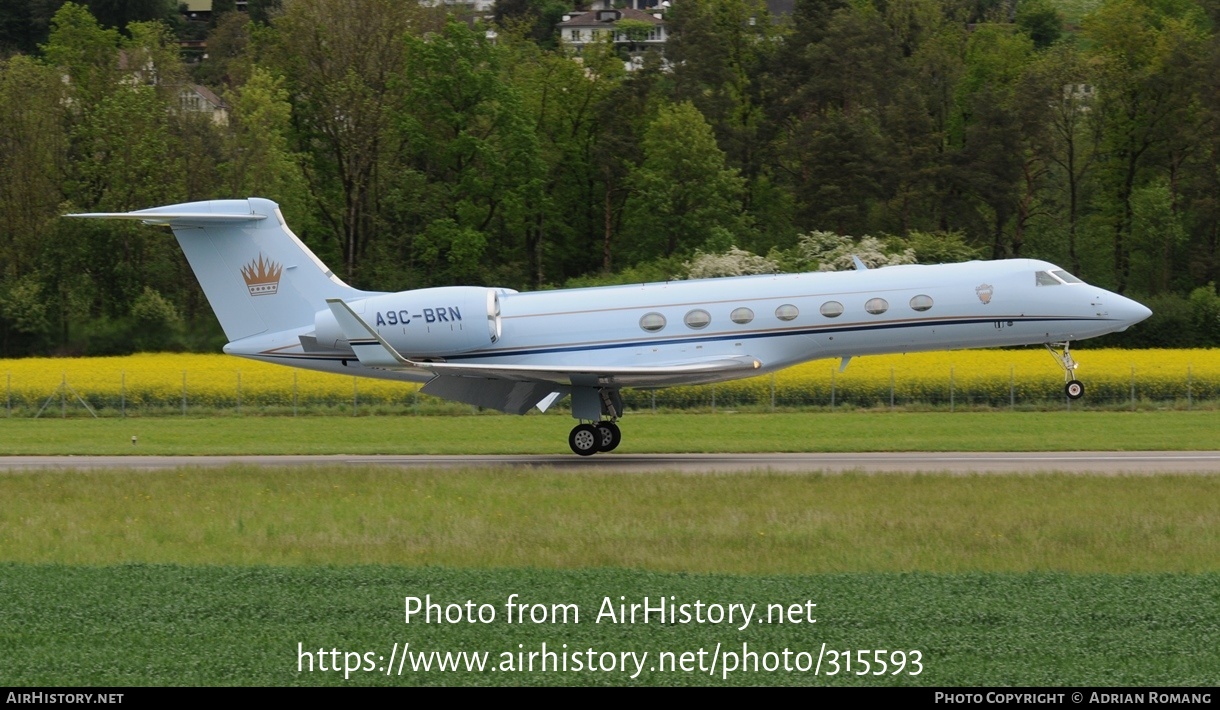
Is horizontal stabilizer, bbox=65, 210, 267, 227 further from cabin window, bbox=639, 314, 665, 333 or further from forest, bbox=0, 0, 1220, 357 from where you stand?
forest, bbox=0, 0, 1220, 357

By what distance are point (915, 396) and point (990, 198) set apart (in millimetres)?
29728

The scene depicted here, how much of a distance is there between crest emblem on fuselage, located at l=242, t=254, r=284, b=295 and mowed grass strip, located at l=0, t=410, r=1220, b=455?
14.0ft

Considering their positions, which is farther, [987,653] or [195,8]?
[195,8]

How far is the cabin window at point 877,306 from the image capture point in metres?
24.3

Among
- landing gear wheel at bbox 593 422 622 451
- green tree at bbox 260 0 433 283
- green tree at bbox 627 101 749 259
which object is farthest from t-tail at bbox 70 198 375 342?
green tree at bbox 627 101 749 259

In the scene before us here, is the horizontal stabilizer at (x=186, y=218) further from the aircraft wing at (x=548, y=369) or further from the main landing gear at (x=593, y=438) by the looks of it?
the main landing gear at (x=593, y=438)

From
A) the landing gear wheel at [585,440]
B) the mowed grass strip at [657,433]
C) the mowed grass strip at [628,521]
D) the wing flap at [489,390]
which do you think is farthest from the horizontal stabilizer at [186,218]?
the landing gear wheel at [585,440]

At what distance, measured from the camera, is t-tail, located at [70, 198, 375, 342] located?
83.0ft

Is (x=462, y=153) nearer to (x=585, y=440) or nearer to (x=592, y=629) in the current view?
(x=585, y=440)

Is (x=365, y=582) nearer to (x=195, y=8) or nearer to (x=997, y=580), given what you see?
(x=997, y=580)

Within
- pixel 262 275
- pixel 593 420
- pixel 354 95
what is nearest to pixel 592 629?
pixel 593 420

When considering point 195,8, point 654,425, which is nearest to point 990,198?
point 654,425

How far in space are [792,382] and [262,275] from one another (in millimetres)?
17021

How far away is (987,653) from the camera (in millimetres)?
10727
